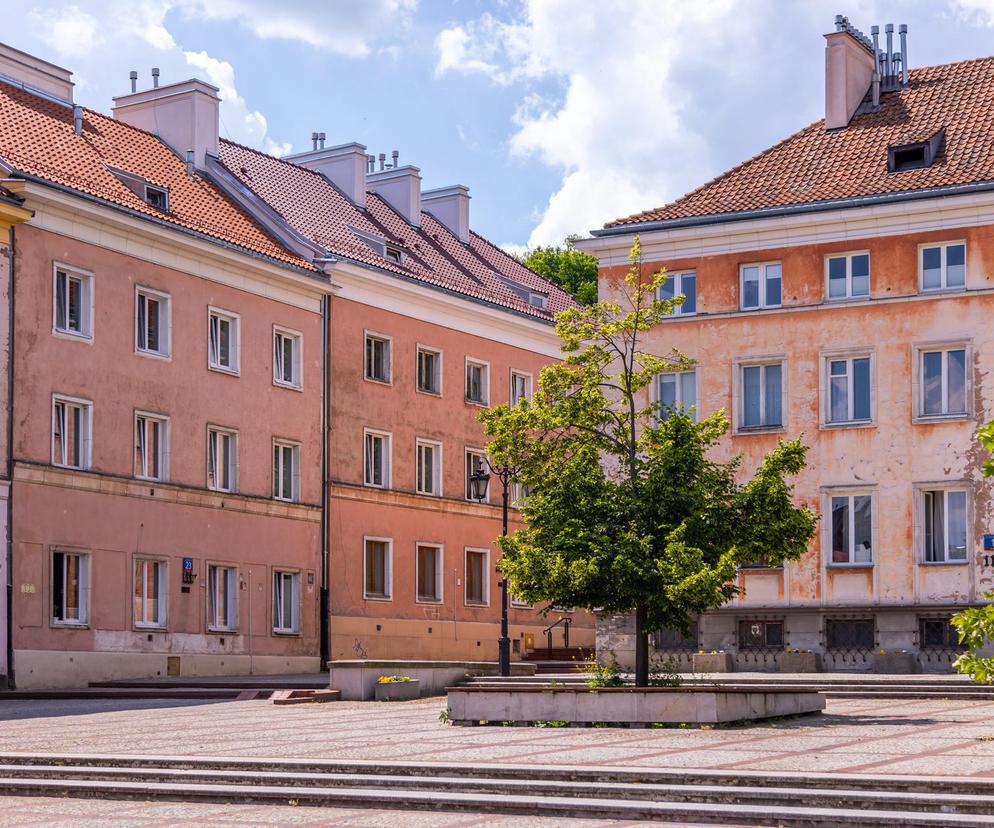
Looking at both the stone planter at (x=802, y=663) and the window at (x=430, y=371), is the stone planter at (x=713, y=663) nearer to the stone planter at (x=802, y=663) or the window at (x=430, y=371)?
the stone planter at (x=802, y=663)

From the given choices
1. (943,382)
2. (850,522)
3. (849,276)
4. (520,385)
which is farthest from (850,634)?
(520,385)

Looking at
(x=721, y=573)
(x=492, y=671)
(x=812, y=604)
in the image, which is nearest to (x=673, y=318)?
(x=812, y=604)

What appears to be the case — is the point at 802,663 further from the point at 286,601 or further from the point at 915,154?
the point at 286,601

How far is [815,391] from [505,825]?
25458mm

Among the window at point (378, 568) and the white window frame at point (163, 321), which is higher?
the white window frame at point (163, 321)

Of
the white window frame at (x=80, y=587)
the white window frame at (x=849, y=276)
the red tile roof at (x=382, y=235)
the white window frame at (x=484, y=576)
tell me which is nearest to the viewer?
the white window frame at (x=80, y=587)

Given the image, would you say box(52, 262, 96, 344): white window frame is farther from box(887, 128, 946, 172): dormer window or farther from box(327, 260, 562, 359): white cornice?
box(887, 128, 946, 172): dormer window

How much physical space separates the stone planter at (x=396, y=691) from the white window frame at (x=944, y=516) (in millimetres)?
12099

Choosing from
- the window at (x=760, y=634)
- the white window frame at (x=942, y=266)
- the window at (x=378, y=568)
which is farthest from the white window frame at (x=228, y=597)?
the white window frame at (x=942, y=266)

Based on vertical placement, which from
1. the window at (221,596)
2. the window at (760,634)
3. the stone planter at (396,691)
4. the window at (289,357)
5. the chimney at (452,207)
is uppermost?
the chimney at (452,207)

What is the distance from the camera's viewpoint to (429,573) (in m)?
48.9

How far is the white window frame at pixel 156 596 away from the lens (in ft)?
125

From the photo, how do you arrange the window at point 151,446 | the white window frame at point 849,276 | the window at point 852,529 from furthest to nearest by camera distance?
1. the window at point 151,446
2. the white window frame at point 849,276
3. the window at point 852,529

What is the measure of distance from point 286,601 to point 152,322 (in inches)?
328
